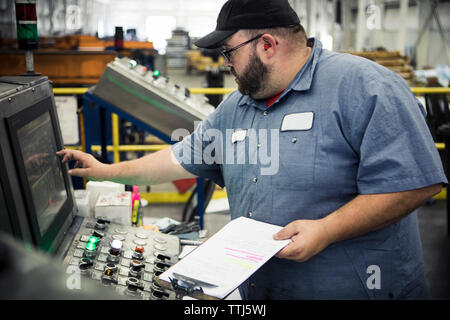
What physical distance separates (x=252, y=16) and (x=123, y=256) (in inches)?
30.9

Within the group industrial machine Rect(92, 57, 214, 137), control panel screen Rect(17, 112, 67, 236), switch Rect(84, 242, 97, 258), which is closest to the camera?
control panel screen Rect(17, 112, 67, 236)

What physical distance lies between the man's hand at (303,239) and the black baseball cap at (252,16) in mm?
585

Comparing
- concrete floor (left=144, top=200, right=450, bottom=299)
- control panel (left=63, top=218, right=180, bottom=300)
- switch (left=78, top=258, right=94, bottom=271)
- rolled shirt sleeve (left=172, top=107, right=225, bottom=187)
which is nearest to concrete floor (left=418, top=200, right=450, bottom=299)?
concrete floor (left=144, top=200, right=450, bottom=299)

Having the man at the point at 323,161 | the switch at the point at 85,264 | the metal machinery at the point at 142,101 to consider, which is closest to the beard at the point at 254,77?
the man at the point at 323,161

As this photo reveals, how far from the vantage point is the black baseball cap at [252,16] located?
1.39 metres

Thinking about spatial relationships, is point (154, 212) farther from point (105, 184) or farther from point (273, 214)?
point (273, 214)

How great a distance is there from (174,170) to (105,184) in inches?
16.3

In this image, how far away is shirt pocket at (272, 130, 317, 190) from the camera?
135 cm

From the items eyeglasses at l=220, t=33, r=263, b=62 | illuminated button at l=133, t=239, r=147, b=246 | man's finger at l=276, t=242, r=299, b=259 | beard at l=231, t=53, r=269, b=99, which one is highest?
Result: eyeglasses at l=220, t=33, r=263, b=62

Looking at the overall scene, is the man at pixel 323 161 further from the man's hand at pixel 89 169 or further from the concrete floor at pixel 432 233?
the concrete floor at pixel 432 233

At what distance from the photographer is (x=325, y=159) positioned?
1.33 meters

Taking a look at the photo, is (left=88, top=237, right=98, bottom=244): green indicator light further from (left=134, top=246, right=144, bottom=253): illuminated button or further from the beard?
the beard

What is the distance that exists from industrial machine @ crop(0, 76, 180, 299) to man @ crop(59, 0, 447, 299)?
0.19m
